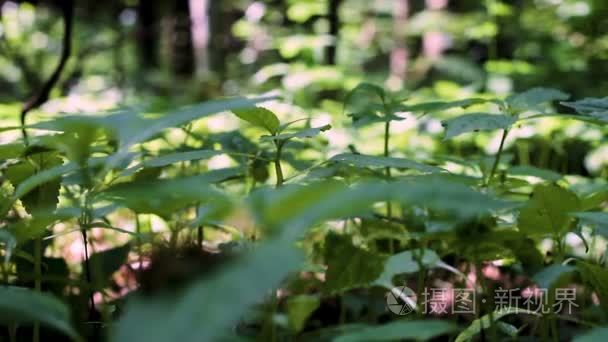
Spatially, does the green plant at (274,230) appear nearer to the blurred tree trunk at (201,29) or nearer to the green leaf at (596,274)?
the green leaf at (596,274)

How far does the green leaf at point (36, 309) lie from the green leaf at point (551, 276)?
390 mm

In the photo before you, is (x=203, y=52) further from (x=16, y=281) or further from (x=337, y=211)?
(x=337, y=211)

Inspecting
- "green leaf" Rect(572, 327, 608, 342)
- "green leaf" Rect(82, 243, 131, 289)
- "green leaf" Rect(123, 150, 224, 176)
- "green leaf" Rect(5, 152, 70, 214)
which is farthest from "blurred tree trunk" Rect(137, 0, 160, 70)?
"green leaf" Rect(572, 327, 608, 342)

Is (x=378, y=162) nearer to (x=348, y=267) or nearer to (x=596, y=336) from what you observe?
(x=348, y=267)

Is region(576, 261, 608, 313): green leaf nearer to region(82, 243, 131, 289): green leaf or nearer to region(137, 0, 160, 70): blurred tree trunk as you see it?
region(82, 243, 131, 289): green leaf

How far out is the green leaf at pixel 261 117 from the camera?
705 millimetres

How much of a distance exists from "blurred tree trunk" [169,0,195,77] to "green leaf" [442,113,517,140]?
10.6 ft

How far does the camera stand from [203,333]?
→ 0.28 metres

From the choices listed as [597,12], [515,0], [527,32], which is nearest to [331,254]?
[597,12]

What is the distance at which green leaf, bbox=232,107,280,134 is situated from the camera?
71cm

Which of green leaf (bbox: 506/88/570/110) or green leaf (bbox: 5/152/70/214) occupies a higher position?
green leaf (bbox: 506/88/570/110)

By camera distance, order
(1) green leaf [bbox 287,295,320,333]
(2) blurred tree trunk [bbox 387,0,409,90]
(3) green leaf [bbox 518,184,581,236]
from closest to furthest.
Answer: (1) green leaf [bbox 287,295,320,333] → (3) green leaf [bbox 518,184,581,236] → (2) blurred tree trunk [bbox 387,0,409,90]

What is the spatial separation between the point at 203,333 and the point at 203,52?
5558 millimetres
